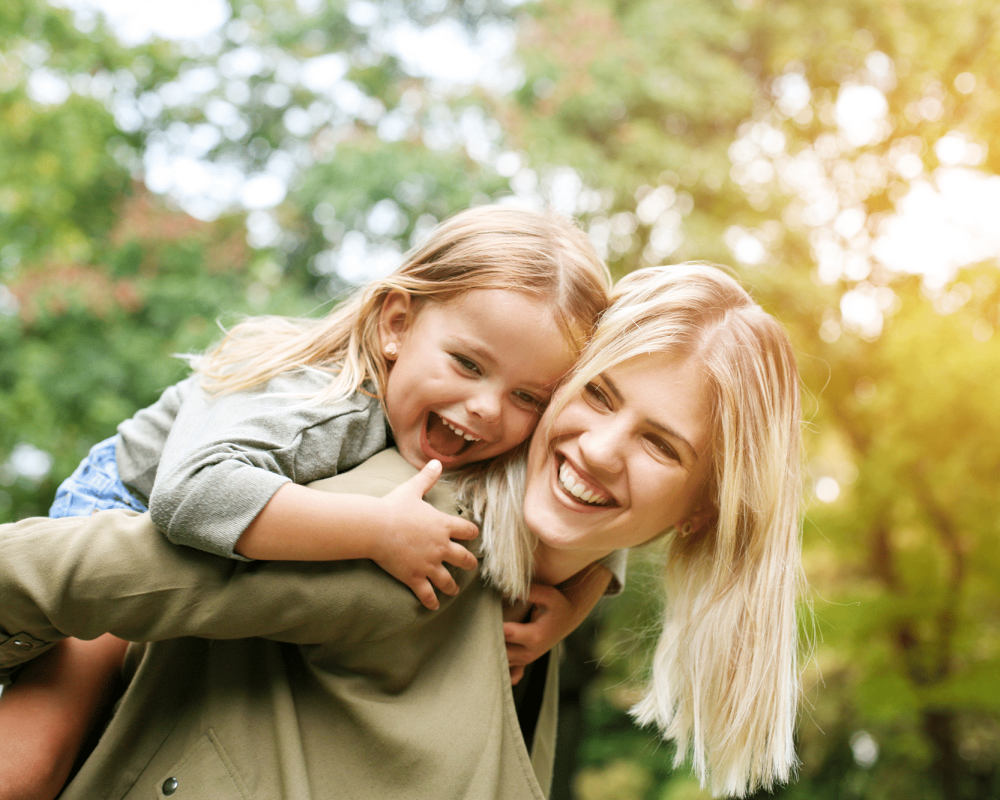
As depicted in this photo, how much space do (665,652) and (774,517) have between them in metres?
0.48

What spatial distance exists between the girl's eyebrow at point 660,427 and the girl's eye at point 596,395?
25 mm

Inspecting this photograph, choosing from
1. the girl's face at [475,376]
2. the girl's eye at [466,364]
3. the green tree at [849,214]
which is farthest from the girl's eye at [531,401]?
the green tree at [849,214]

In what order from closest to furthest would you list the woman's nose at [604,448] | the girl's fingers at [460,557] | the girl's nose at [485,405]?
the girl's fingers at [460,557]
the woman's nose at [604,448]
the girl's nose at [485,405]

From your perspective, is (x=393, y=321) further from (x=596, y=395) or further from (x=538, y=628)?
(x=538, y=628)

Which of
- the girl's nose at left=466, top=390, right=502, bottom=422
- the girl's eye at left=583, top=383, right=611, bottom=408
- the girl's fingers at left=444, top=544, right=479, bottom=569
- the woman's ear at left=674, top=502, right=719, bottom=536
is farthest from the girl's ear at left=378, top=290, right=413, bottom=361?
the woman's ear at left=674, top=502, right=719, bottom=536

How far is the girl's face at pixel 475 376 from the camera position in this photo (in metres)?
1.86

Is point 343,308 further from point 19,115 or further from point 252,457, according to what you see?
point 19,115

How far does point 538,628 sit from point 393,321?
2.74 ft

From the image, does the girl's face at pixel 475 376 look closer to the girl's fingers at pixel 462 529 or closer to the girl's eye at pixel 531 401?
the girl's eye at pixel 531 401

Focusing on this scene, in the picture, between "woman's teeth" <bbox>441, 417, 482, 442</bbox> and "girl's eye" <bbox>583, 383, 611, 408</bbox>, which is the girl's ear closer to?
"woman's teeth" <bbox>441, 417, 482, 442</bbox>

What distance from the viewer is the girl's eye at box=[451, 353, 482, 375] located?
191 centimetres

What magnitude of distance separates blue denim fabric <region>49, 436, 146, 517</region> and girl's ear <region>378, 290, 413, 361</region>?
0.71 metres

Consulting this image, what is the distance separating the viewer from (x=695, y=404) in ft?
5.76

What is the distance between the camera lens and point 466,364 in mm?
1925
